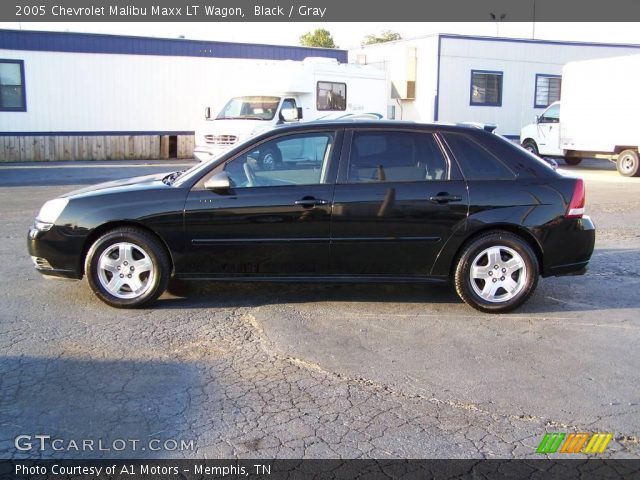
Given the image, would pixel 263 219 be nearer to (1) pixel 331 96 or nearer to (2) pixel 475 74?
(1) pixel 331 96

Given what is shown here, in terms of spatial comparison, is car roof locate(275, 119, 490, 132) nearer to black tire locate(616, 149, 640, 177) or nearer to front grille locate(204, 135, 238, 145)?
front grille locate(204, 135, 238, 145)

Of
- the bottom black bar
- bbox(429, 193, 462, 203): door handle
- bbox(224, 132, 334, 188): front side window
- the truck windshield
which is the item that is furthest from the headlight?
the truck windshield

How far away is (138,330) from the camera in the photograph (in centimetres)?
504

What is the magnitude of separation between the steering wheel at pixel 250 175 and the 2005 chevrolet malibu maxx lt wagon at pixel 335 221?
2cm

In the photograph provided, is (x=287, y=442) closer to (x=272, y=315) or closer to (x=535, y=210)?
(x=272, y=315)

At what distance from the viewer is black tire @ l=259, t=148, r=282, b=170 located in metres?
5.62

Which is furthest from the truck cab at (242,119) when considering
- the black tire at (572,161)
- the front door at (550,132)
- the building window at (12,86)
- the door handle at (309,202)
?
the door handle at (309,202)

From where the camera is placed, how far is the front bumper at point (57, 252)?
550cm

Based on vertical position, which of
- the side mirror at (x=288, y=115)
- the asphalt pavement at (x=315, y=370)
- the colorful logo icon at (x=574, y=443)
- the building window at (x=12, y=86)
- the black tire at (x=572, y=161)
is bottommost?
the colorful logo icon at (x=574, y=443)

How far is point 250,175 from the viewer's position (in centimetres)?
561

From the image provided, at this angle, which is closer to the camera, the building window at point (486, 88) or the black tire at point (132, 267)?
the black tire at point (132, 267)

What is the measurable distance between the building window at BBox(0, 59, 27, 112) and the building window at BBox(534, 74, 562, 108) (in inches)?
796

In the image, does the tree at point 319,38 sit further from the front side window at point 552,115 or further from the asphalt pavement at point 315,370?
the asphalt pavement at point 315,370
